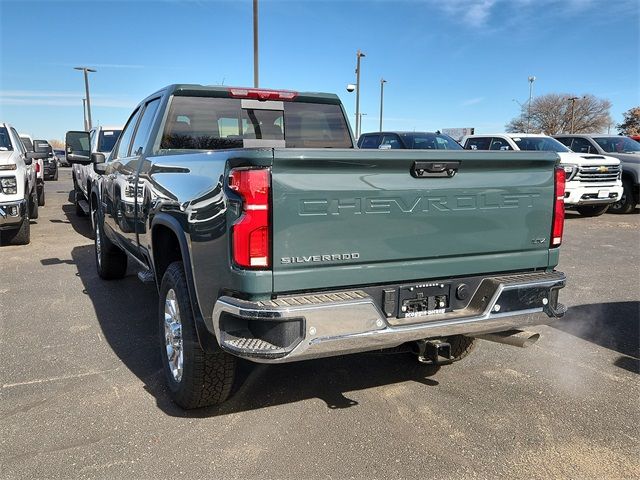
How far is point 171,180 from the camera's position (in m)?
3.34

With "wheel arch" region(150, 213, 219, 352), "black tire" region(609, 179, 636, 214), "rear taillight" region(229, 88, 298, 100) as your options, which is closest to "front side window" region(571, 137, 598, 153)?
"black tire" region(609, 179, 636, 214)

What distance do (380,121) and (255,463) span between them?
154 feet

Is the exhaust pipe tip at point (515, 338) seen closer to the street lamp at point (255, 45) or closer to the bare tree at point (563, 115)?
the street lamp at point (255, 45)

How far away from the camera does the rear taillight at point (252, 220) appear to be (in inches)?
97.5

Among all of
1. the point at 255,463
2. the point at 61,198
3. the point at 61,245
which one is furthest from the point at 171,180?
the point at 61,198

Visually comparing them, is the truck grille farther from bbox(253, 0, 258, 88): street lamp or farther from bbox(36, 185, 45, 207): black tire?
bbox(36, 185, 45, 207): black tire

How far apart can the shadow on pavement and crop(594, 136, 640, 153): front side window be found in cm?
1025

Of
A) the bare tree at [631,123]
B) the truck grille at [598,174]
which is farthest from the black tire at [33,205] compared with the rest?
the bare tree at [631,123]

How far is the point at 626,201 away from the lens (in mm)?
14047

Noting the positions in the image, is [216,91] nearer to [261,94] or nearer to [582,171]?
[261,94]

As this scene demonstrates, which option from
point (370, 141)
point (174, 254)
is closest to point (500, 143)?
point (370, 141)

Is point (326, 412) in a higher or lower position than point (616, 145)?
lower

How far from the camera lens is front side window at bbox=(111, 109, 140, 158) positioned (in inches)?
203

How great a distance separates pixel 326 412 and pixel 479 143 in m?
11.5
